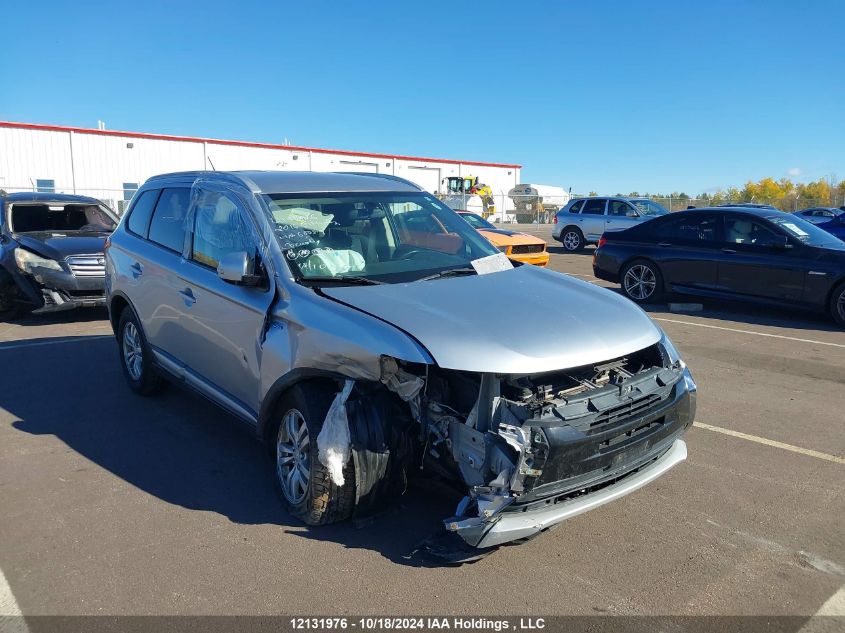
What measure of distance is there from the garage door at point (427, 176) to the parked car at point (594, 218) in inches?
1122

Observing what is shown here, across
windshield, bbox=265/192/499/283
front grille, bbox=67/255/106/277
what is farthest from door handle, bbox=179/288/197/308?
front grille, bbox=67/255/106/277

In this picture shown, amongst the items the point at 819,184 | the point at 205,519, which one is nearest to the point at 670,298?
the point at 205,519

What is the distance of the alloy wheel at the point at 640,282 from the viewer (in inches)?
444

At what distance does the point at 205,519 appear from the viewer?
3807 mm

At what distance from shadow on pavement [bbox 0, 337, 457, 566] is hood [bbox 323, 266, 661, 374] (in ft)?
3.24

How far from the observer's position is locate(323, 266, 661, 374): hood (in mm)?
3049

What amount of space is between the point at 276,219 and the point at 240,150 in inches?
1519

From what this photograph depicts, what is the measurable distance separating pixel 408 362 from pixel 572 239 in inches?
801

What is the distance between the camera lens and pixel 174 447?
4.83m

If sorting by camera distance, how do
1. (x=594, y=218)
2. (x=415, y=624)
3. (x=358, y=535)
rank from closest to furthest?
(x=415, y=624) < (x=358, y=535) < (x=594, y=218)

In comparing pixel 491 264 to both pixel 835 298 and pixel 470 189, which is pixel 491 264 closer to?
pixel 835 298

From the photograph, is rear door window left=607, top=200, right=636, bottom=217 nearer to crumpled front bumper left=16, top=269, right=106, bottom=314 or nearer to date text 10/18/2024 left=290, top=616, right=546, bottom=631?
crumpled front bumper left=16, top=269, right=106, bottom=314

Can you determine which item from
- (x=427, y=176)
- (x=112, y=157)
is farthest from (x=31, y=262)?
(x=427, y=176)

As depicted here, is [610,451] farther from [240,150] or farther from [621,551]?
[240,150]
